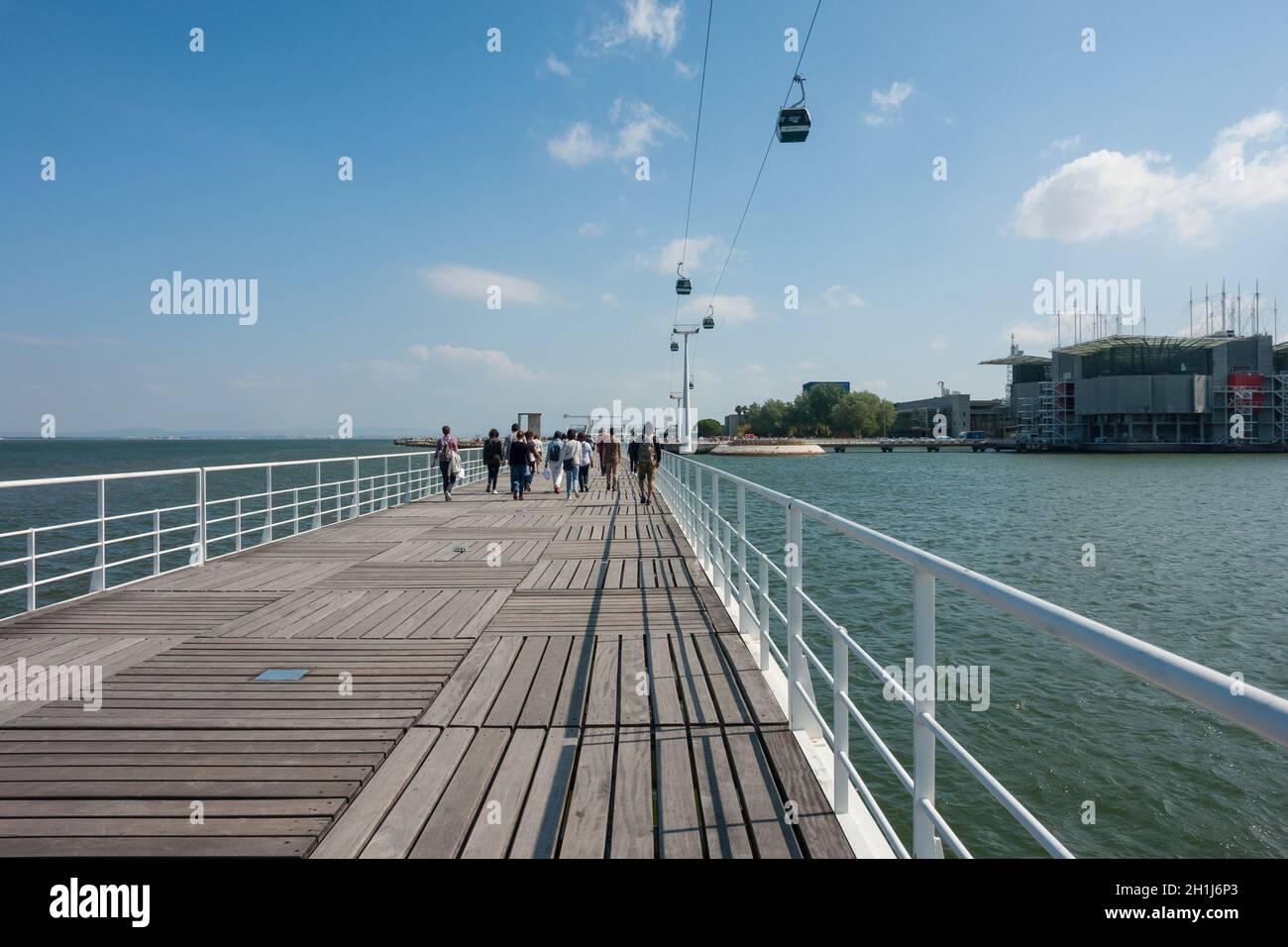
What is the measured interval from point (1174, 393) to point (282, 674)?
122877 millimetres

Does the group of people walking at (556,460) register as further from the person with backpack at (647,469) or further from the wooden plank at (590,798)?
the wooden plank at (590,798)

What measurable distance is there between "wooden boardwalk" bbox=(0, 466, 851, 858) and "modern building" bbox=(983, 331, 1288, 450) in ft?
388

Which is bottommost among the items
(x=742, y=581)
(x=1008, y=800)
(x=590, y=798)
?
(x=590, y=798)

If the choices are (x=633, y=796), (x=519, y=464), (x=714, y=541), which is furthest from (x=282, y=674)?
(x=519, y=464)

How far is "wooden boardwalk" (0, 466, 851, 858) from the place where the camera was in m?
2.86

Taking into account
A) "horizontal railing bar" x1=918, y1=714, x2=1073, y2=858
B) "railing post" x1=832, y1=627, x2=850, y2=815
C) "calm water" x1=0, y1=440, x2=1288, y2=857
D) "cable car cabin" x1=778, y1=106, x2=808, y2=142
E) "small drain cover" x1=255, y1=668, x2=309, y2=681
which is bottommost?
"calm water" x1=0, y1=440, x2=1288, y2=857

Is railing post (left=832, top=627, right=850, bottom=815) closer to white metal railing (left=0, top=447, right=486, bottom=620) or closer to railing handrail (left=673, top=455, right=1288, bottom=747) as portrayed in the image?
railing handrail (left=673, top=455, right=1288, bottom=747)

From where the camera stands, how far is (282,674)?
4770mm

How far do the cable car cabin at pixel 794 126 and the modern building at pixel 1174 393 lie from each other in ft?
361

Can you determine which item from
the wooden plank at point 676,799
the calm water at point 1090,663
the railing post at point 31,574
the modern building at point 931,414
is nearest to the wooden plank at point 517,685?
the wooden plank at point 676,799

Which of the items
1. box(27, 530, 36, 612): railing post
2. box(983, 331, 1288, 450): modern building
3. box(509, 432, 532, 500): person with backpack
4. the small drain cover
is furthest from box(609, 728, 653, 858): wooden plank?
box(983, 331, 1288, 450): modern building

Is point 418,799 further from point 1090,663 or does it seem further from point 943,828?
point 1090,663

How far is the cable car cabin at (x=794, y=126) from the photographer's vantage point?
1302 centimetres
